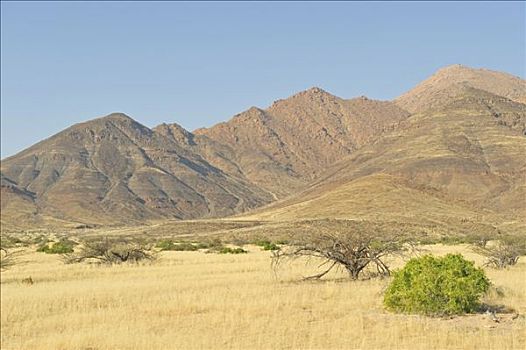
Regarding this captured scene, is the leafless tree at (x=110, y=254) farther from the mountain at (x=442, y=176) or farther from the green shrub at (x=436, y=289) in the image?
the mountain at (x=442, y=176)

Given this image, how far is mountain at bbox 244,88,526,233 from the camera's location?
10538cm

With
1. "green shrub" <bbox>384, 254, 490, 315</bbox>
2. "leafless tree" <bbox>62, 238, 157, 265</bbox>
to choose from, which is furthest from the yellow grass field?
"leafless tree" <bbox>62, 238, 157, 265</bbox>

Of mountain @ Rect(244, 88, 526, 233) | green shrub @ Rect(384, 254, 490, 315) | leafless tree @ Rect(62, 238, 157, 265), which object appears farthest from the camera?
mountain @ Rect(244, 88, 526, 233)

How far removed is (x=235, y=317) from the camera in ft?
54.3

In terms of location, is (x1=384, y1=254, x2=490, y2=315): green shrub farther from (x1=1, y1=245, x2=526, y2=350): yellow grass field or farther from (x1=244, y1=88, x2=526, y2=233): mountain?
(x1=244, y1=88, x2=526, y2=233): mountain

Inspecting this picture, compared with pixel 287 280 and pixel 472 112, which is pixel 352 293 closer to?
pixel 287 280

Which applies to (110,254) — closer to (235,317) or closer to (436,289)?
(235,317)

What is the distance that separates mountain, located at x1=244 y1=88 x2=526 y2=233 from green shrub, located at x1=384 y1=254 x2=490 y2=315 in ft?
190

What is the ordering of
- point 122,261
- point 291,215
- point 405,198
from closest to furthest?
point 122,261 → point 405,198 → point 291,215

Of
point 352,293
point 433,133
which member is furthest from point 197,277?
point 433,133

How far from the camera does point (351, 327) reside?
14617 mm

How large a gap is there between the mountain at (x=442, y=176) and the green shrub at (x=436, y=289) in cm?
5793

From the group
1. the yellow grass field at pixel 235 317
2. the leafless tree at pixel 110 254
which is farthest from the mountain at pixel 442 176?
the yellow grass field at pixel 235 317

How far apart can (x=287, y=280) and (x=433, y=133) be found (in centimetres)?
15640
